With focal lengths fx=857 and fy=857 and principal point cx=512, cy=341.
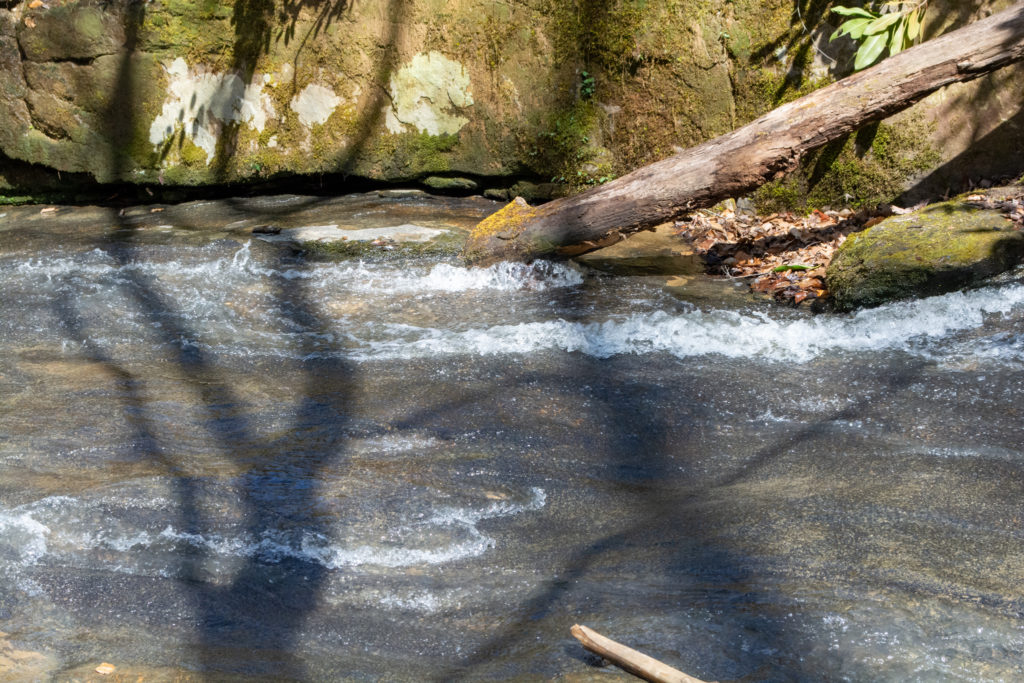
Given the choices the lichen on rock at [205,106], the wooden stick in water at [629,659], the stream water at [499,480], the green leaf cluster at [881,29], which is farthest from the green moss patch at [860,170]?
the wooden stick in water at [629,659]

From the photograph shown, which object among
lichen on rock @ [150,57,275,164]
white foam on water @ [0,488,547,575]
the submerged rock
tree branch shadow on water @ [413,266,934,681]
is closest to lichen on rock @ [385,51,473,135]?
lichen on rock @ [150,57,275,164]

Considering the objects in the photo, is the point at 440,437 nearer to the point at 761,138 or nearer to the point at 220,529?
the point at 220,529

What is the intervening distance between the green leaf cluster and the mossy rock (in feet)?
3.95

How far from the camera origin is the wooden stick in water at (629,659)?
2.27 metres

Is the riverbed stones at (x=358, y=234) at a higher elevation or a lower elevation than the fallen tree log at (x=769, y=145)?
lower

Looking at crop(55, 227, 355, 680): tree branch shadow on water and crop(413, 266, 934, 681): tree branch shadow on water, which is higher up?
crop(413, 266, 934, 681): tree branch shadow on water

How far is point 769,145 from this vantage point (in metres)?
5.44

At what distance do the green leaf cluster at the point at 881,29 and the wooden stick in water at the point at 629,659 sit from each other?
4.75 metres

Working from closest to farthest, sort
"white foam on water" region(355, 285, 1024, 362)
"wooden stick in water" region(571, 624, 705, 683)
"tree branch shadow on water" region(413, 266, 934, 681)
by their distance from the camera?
"wooden stick in water" region(571, 624, 705, 683), "tree branch shadow on water" region(413, 266, 934, 681), "white foam on water" region(355, 285, 1024, 362)

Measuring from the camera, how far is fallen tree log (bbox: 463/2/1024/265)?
538 cm

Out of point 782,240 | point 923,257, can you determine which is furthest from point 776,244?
point 923,257

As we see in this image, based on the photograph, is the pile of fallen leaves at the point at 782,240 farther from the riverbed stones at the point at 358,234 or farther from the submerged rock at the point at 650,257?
the riverbed stones at the point at 358,234

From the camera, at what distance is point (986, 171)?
6203 mm

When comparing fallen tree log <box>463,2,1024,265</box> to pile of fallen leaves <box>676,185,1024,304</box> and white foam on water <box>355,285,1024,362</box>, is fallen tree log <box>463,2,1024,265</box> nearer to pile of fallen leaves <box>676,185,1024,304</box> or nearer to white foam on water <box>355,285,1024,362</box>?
pile of fallen leaves <box>676,185,1024,304</box>
